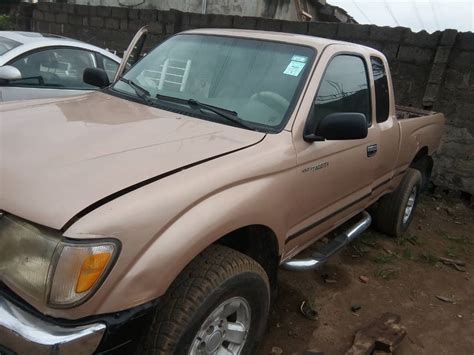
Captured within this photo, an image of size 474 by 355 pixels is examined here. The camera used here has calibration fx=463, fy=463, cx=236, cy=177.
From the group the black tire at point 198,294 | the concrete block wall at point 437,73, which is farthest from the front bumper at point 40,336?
the concrete block wall at point 437,73

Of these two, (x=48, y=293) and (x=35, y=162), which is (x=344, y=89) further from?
(x=48, y=293)

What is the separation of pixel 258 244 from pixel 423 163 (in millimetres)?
3362

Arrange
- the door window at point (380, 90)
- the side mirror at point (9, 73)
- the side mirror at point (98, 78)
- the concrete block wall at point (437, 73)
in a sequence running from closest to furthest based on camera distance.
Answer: the side mirror at point (98, 78) < the door window at point (380, 90) < the side mirror at point (9, 73) < the concrete block wall at point (437, 73)

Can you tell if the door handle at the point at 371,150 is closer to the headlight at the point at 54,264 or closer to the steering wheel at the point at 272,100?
the steering wheel at the point at 272,100

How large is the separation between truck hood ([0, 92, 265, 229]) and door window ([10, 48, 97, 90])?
100 inches

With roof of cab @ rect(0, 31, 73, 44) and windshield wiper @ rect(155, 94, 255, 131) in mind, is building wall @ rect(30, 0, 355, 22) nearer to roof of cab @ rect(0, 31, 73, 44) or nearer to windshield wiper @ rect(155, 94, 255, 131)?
roof of cab @ rect(0, 31, 73, 44)

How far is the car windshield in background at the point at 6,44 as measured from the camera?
16.8ft

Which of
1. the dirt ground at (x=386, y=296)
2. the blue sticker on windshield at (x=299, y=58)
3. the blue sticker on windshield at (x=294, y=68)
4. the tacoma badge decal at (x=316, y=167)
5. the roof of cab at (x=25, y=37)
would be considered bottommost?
the dirt ground at (x=386, y=296)

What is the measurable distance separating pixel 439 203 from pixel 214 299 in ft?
17.1

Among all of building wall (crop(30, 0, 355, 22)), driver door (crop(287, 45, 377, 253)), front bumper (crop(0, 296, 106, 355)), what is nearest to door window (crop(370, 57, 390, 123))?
driver door (crop(287, 45, 377, 253))

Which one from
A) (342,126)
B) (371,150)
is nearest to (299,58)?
(342,126)

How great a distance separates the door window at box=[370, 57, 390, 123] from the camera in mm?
3834

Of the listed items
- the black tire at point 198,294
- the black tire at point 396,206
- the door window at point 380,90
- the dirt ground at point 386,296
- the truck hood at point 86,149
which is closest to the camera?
the truck hood at point 86,149

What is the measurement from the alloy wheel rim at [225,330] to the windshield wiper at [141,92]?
4.65 ft
